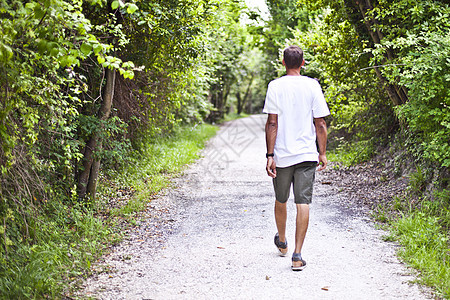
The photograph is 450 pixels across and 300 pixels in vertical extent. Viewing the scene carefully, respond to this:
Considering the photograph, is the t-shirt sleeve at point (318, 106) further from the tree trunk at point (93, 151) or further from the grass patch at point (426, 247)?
the tree trunk at point (93, 151)

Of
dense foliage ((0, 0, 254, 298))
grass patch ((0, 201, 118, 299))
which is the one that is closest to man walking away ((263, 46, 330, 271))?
dense foliage ((0, 0, 254, 298))

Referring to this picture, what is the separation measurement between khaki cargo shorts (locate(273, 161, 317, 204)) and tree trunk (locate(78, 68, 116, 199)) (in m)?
3.00

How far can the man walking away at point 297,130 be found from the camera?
4.57 m

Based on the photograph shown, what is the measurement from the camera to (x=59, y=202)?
5.57 metres

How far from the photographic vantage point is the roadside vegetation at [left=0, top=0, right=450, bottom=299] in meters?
3.79

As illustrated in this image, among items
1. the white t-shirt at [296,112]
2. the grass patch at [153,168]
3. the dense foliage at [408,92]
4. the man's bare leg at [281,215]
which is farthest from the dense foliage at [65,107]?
the dense foliage at [408,92]

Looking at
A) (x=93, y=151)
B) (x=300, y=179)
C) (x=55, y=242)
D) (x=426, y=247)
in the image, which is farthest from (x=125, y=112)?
(x=426, y=247)

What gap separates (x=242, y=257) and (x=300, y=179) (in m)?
1.11

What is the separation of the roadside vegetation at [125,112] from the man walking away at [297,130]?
1.29m

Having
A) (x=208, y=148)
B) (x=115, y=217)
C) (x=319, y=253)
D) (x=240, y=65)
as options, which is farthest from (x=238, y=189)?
A: (x=240, y=65)

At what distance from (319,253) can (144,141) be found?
18.3ft

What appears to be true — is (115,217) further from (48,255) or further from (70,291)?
(70,291)

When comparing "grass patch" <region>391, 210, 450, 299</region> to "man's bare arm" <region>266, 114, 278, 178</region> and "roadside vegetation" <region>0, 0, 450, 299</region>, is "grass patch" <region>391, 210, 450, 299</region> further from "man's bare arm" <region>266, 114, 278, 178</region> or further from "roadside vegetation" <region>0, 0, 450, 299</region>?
"man's bare arm" <region>266, 114, 278, 178</region>

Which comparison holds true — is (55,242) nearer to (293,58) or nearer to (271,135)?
(271,135)
